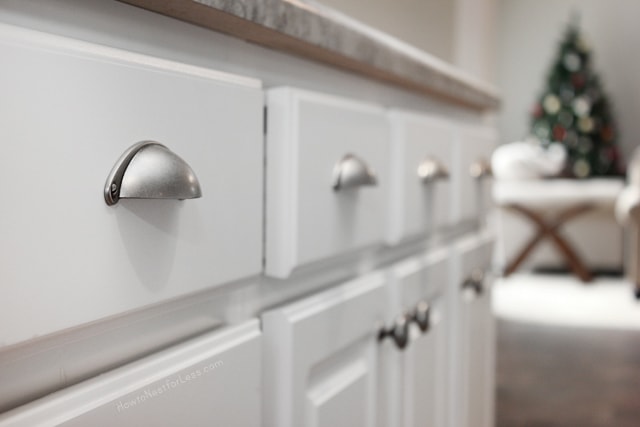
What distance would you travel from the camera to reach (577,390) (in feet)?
6.45

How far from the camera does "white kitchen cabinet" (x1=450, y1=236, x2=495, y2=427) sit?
33.7 inches

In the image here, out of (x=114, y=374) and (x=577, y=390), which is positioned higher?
(x=114, y=374)

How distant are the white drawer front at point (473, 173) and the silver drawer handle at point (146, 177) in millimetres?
591

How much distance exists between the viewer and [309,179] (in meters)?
0.46

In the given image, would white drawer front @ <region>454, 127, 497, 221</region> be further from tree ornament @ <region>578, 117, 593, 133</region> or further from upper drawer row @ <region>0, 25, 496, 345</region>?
tree ornament @ <region>578, 117, 593, 133</region>

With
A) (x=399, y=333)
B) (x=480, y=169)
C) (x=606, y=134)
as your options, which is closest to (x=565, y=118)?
(x=606, y=134)

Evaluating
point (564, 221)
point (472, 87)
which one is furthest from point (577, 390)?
point (564, 221)

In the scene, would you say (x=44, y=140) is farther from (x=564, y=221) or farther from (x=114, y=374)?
(x=564, y=221)

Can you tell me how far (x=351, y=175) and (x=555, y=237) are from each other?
154 inches

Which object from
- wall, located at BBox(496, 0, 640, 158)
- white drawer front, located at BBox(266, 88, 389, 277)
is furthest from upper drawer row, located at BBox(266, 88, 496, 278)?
wall, located at BBox(496, 0, 640, 158)

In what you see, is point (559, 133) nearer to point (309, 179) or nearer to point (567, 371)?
point (567, 371)

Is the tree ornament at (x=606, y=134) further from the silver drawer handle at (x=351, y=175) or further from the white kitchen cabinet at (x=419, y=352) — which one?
the silver drawer handle at (x=351, y=175)

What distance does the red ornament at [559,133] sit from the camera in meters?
4.97

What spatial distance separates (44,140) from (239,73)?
0.19 m
